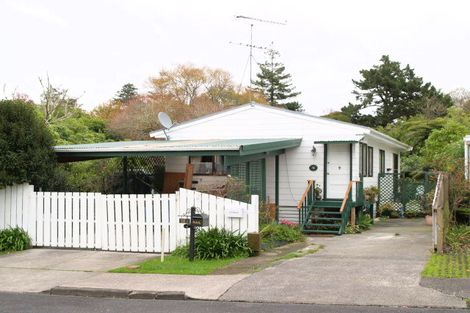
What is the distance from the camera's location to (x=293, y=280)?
29.9 feet

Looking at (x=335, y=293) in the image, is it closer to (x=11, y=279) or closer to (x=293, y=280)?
(x=293, y=280)

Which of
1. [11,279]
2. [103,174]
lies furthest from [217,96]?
[11,279]

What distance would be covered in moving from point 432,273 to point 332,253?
3014mm

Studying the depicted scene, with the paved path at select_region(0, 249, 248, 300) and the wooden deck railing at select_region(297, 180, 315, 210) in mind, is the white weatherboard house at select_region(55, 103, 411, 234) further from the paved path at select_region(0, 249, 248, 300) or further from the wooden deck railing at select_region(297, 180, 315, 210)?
the paved path at select_region(0, 249, 248, 300)

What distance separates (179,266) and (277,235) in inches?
140

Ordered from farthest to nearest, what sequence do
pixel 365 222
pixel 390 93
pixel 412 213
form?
1. pixel 390 93
2. pixel 412 213
3. pixel 365 222

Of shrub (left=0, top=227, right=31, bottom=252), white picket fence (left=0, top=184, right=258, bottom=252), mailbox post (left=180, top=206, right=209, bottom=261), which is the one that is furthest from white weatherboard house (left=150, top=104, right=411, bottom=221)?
mailbox post (left=180, top=206, right=209, bottom=261)

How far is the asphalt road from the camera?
737 cm

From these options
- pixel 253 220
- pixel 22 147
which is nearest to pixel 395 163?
pixel 253 220

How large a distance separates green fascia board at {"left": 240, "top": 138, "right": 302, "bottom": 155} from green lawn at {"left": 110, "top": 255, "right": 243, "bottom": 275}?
12.7ft

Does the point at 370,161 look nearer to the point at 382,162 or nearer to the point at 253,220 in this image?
the point at 382,162

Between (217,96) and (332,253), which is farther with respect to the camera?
(217,96)

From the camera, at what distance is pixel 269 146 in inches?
663

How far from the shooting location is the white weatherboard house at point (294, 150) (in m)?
19.1
